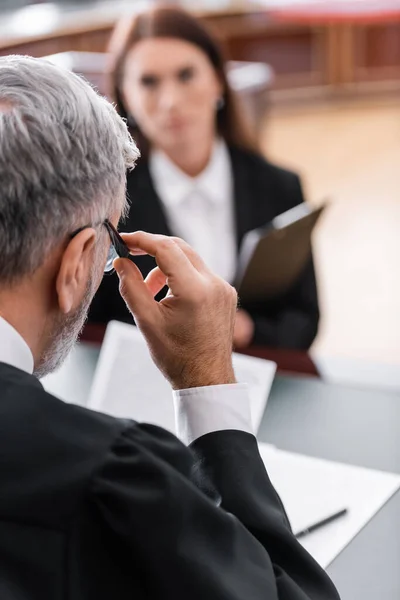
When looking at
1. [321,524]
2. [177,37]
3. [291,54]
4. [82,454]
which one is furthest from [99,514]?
[291,54]

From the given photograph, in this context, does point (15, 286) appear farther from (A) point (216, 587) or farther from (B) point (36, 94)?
(A) point (216, 587)

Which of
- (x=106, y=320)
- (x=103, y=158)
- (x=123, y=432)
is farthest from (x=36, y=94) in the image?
(x=106, y=320)

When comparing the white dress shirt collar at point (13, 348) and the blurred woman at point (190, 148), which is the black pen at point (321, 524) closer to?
the white dress shirt collar at point (13, 348)

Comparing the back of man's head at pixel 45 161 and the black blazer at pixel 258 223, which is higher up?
the back of man's head at pixel 45 161

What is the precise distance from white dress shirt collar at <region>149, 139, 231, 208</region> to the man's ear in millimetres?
1454

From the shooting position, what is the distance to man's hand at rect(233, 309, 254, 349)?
1.90 metres

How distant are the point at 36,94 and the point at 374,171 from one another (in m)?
5.28

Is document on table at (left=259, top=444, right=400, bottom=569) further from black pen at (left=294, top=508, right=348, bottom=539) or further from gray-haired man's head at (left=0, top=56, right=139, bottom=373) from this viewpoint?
gray-haired man's head at (left=0, top=56, right=139, bottom=373)

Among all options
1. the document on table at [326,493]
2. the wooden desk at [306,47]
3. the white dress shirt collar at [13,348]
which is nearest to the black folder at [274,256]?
the document on table at [326,493]

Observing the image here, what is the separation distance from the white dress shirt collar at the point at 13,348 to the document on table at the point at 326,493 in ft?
1.59

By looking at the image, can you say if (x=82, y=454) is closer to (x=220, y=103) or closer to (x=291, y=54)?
(x=220, y=103)

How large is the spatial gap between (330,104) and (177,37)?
5.37 meters

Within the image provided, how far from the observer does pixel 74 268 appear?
88cm

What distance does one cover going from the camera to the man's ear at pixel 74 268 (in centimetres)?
87
